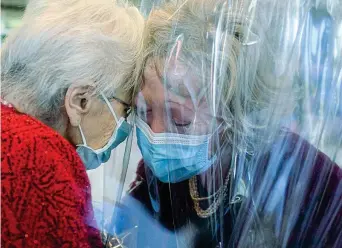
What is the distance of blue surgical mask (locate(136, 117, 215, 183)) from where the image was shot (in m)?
0.98

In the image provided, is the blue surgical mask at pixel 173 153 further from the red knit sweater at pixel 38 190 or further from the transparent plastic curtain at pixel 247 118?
the red knit sweater at pixel 38 190

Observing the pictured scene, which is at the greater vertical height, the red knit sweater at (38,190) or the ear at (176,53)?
the ear at (176,53)

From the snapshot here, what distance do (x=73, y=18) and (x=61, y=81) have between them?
12 centimetres

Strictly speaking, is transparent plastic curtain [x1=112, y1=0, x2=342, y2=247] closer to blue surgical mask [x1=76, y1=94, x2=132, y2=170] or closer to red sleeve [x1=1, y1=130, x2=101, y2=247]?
blue surgical mask [x1=76, y1=94, x2=132, y2=170]

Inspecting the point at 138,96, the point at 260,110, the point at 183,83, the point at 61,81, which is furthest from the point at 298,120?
the point at 61,81

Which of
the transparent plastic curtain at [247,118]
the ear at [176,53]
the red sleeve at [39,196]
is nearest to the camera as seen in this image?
the red sleeve at [39,196]

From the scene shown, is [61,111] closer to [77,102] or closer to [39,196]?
[77,102]

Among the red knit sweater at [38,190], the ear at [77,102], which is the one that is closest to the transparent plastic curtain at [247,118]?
the ear at [77,102]

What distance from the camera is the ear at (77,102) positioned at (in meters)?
0.98

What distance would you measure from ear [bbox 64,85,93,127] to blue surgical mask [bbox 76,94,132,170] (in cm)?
5

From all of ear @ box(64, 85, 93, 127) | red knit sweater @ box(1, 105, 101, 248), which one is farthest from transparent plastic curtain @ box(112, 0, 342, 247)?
red knit sweater @ box(1, 105, 101, 248)

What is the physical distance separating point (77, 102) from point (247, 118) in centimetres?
32

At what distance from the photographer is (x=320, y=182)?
903 millimetres

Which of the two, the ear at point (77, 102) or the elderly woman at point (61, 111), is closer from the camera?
the elderly woman at point (61, 111)
